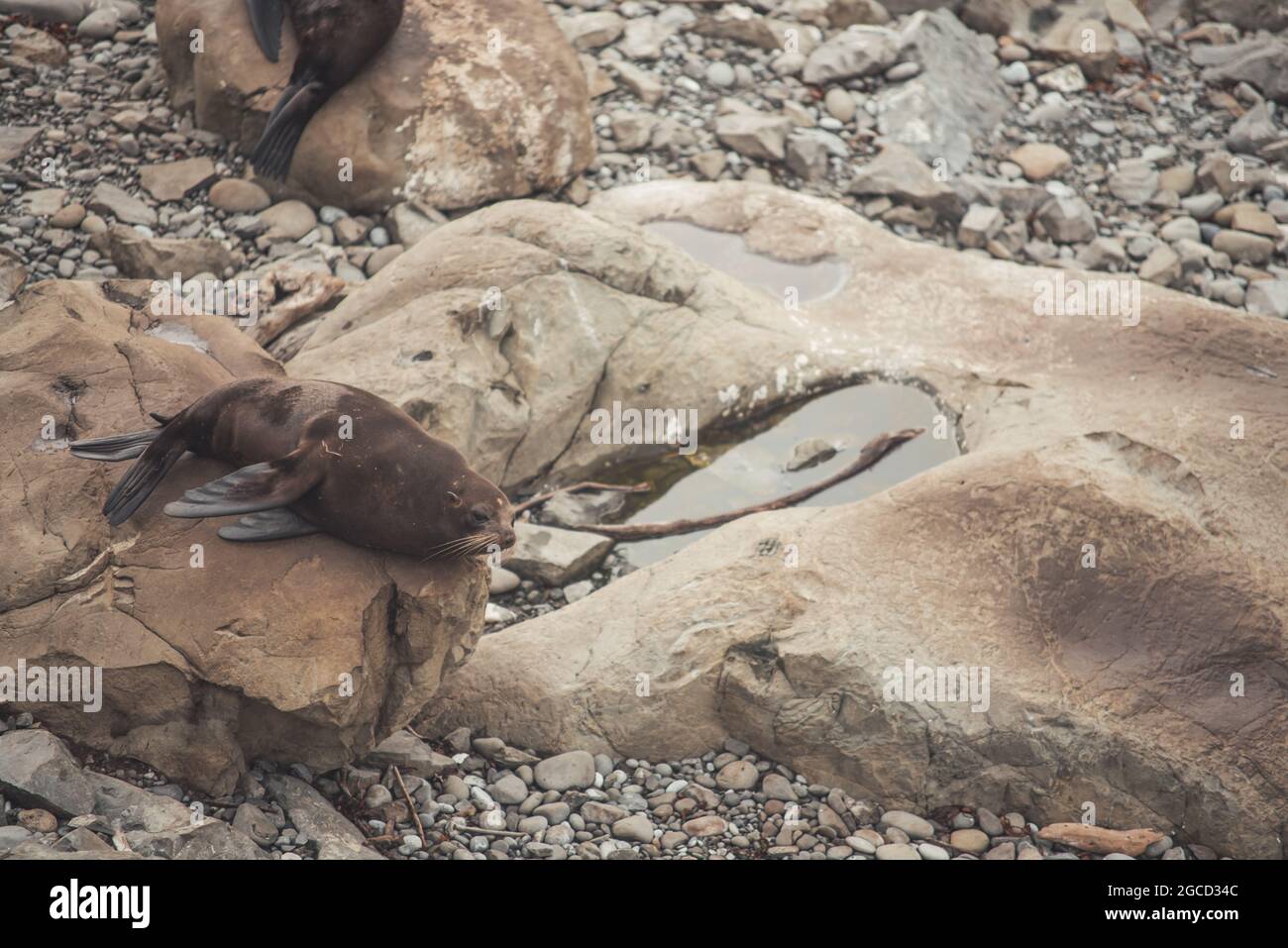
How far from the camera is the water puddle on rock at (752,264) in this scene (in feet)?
28.6

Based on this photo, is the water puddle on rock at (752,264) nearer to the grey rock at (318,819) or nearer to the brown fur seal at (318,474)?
the brown fur seal at (318,474)

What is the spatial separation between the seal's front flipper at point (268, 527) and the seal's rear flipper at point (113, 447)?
0.56 metres

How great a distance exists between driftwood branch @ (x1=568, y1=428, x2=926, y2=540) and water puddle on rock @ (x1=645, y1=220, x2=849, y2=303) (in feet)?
4.87

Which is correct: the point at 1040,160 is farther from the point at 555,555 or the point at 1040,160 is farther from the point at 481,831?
the point at 481,831

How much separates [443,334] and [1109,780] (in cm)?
410

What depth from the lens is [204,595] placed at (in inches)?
203

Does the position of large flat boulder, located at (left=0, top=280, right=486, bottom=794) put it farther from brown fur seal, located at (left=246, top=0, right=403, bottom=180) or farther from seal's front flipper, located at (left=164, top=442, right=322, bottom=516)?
brown fur seal, located at (left=246, top=0, right=403, bottom=180)

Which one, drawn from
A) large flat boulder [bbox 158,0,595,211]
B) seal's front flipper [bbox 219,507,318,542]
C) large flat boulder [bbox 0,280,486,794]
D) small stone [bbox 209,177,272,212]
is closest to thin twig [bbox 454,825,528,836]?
large flat boulder [bbox 0,280,486,794]

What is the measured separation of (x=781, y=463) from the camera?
765 cm

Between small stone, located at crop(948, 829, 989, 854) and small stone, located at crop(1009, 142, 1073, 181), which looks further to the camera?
small stone, located at crop(1009, 142, 1073, 181)

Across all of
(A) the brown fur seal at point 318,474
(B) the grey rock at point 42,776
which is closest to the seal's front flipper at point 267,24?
(A) the brown fur seal at point 318,474

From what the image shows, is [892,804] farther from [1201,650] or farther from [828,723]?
[1201,650]

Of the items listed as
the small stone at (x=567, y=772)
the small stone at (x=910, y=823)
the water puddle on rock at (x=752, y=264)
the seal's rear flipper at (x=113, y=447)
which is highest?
the seal's rear flipper at (x=113, y=447)

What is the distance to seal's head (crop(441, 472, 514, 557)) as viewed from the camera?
5.44 m
